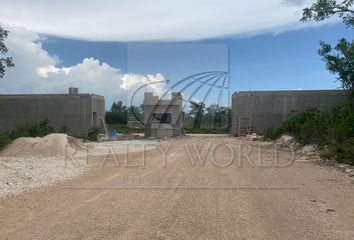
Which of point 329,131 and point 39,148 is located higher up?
point 329,131

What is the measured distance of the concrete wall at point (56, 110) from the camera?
40.3 meters

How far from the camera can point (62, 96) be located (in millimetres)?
40750

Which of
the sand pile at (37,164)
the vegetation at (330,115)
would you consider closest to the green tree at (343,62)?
the vegetation at (330,115)

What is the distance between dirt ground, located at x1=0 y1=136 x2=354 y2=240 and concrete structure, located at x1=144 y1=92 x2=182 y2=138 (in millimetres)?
23851

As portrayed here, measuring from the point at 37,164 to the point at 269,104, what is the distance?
29087mm

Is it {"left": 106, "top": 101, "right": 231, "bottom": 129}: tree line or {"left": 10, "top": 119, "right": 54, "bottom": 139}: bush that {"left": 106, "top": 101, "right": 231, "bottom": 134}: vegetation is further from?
{"left": 10, "top": 119, "right": 54, "bottom": 139}: bush

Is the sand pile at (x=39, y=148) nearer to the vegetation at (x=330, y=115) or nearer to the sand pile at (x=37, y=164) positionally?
the sand pile at (x=37, y=164)

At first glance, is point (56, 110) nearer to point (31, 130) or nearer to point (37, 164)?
point (31, 130)

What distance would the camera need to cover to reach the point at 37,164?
15352 millimetres

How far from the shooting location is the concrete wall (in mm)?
40281

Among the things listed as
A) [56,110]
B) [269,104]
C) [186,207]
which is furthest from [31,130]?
[186,207]

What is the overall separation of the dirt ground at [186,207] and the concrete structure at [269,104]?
2708 centimetres

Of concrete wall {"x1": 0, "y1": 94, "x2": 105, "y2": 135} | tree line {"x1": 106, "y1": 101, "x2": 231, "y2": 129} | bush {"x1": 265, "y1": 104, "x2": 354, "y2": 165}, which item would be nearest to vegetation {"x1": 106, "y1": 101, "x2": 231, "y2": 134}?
tree line {"x1": 106, "y1": 101, "x2": 231, "y2": 129}

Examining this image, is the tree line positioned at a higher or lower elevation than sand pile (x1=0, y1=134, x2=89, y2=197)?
higher
